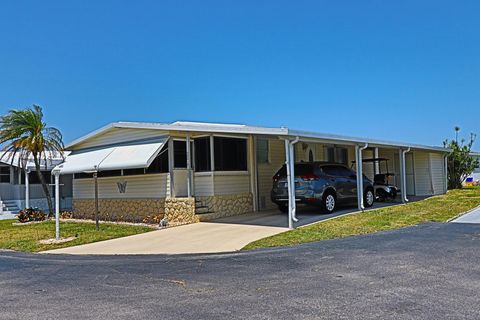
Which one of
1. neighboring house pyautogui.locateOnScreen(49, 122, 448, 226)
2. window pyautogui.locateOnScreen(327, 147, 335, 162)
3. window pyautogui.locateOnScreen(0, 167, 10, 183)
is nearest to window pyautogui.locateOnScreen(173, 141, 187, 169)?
neighboring house pyautogui.locateOnScreen(49, 122, 448, 226)

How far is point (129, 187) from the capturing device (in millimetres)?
17641

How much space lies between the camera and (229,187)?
53.5 ft

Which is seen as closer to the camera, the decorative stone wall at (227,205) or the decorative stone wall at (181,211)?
the decorative stone wall at (181,211)

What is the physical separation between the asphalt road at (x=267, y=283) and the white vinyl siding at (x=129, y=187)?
6.29 m

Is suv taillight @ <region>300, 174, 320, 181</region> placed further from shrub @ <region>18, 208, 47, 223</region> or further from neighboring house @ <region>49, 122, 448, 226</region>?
shrub @ <region>18, 208, 47, 223</region>

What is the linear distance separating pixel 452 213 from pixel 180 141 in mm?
9577

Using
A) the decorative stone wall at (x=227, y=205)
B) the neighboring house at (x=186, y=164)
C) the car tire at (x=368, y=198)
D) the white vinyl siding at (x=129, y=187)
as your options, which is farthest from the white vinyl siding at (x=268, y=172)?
the white vinyl siding at (x=129, y=187)

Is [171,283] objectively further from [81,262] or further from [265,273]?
[81,262]

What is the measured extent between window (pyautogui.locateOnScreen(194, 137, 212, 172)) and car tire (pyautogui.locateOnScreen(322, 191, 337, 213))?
166 inches

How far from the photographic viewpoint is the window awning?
15320 millimetres

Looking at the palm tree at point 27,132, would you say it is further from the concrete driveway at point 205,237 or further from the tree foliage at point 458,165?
the tree foliage at point 458,165

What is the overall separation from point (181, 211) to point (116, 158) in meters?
3.64

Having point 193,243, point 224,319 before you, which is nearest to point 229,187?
point 193,243

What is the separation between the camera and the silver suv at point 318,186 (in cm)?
1419
